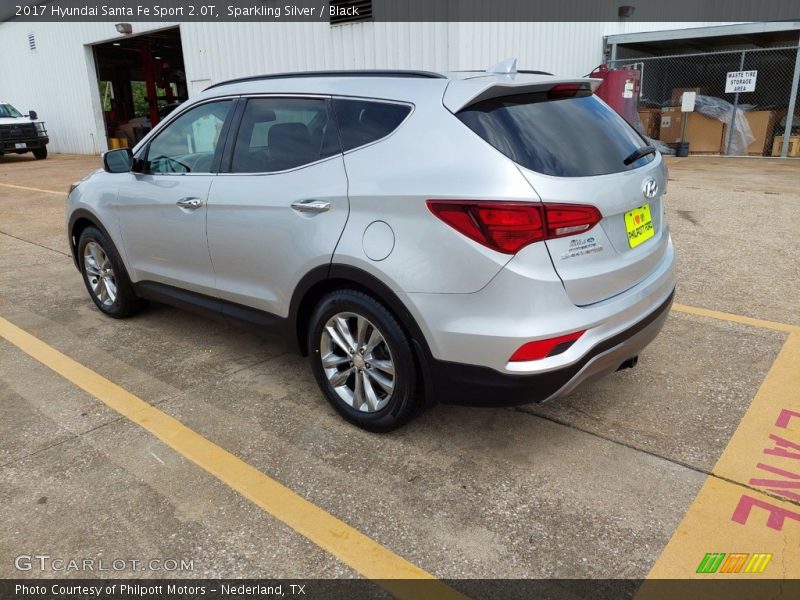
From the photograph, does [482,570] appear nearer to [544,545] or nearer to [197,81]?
[544,545]

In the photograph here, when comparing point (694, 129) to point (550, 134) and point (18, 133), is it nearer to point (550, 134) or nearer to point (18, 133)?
point (550, 134)

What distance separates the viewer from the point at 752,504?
8.43 feet

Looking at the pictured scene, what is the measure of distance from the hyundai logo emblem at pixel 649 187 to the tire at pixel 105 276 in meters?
3.61

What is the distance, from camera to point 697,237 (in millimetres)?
6930

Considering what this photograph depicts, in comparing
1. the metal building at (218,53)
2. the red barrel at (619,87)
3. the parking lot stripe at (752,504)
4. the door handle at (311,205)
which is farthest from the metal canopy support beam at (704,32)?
the door handle at (311,205)

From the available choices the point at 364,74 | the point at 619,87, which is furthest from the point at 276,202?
the point at 619,87

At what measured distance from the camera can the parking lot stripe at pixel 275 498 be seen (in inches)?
89.1

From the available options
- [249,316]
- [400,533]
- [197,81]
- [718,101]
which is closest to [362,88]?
[249,316]

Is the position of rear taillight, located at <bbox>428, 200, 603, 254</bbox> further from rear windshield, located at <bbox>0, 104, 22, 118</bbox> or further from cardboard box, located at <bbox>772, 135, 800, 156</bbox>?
rear windshield, located at <bbox>0, 104, 22, 118</bbox>

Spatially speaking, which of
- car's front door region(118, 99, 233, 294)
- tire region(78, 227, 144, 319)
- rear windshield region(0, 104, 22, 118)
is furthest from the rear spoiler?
rear windshield region(0, 104, 22, 118)

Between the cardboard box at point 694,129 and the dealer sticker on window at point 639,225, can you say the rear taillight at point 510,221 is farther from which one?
the cardboard box at point 694,129

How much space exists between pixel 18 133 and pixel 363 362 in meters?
21.9

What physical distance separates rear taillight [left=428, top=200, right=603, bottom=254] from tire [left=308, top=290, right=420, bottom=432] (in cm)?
60

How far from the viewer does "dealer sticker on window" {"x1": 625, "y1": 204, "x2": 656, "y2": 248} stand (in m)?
2.85
